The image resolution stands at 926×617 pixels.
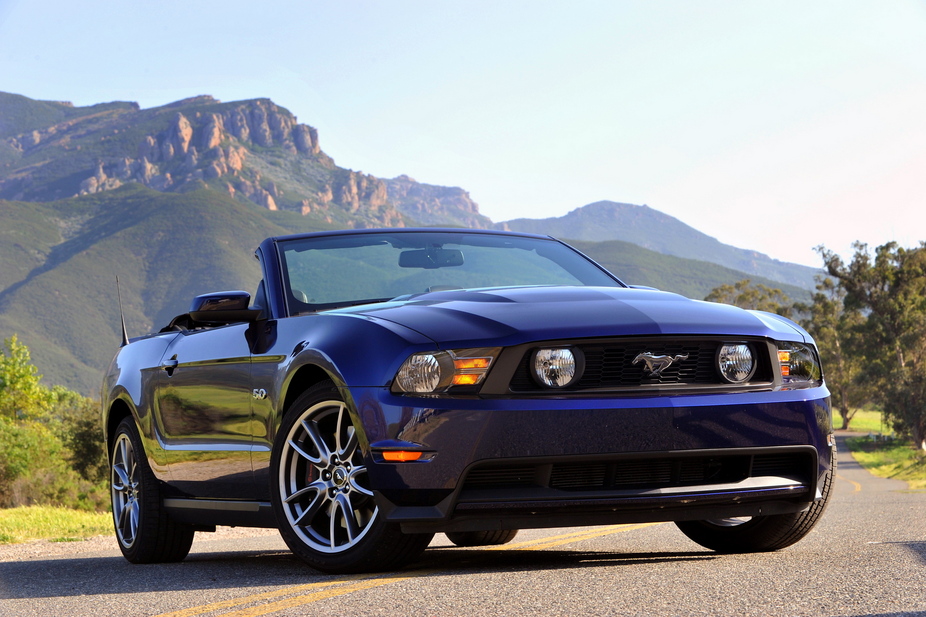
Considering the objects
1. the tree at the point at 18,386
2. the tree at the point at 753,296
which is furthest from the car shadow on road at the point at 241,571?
the tree at the point at 753,296

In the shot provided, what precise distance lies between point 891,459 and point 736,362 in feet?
224

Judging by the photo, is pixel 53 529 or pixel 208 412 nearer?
pixel 208 412

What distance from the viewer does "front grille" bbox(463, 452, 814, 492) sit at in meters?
3.72

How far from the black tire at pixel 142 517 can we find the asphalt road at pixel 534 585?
0.93ft

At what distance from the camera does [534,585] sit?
137 inches

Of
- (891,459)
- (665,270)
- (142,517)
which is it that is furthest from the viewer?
(665,270)

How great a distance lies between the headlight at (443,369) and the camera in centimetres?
371

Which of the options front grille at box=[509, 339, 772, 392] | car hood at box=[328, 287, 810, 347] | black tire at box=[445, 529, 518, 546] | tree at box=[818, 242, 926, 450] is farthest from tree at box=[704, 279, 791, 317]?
front grille at box=[509, 339, 772, 392]

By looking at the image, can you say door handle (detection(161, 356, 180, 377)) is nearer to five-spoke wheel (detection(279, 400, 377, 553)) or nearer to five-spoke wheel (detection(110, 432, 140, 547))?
five-spoke wheel (detection(110, 432, 140, 547))

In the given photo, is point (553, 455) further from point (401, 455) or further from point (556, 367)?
point (401, 455)

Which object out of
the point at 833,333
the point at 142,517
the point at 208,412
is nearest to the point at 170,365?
the point at 208,412

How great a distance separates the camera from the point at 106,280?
156m

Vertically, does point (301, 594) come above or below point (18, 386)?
above

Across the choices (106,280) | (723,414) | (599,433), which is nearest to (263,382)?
(599,433)
